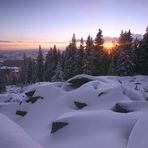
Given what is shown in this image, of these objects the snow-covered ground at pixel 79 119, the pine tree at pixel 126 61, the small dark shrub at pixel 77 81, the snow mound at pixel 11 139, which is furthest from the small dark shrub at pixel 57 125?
the pine tree at pixel 126 61

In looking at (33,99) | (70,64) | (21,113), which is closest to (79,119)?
(21,113)

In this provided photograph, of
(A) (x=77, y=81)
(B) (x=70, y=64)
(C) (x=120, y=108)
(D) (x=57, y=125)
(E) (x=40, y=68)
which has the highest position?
(C) (x=120, y=108)

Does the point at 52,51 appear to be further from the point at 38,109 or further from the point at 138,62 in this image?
the point at 38,109

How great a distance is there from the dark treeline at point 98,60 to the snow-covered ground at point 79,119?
23755 millimetres

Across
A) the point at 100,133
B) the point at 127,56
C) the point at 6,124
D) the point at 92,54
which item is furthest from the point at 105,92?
the point at 92,54

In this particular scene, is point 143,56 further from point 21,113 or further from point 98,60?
point 21,113

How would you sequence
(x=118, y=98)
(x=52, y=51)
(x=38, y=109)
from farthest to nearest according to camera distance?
(x=52, y=51)
(x=38, y=109)
(x=118, y=98)

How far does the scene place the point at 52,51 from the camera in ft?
202

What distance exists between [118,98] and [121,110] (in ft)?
6.03

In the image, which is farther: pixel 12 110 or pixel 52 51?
pixel 52 51

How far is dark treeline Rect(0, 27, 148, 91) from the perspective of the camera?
40156 mm

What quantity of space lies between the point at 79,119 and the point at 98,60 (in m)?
37.5

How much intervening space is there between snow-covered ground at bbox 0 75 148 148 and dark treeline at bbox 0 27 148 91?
935 inches

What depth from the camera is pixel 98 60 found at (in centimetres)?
4766
